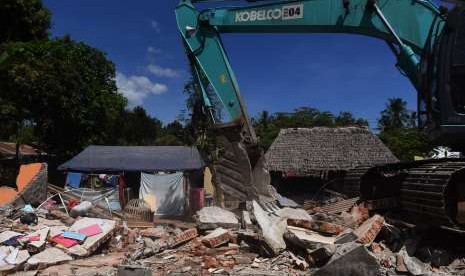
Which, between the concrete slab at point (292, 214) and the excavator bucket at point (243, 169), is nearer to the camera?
the concrete slab at point (292, 214)

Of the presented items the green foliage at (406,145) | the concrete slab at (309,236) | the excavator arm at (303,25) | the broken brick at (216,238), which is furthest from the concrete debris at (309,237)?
the green foliage at (406,145)

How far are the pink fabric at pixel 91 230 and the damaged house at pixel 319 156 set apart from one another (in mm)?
13531

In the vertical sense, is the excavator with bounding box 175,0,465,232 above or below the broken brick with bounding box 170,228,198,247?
above

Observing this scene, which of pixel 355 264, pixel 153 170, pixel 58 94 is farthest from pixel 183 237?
pixel 58 94

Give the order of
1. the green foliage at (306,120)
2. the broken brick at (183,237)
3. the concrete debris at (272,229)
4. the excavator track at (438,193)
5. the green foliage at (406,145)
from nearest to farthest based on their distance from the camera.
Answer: the excavator track at (438,193) < the concrete debris at (272,229) < the broken brick at (183,237) < the green foliage at (406,145) < the green foliage at (306,120)

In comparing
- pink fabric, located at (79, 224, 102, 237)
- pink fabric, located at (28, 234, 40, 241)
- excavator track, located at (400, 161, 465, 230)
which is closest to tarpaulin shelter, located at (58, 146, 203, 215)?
pink fabric, located at (79, 224, 102, 237)

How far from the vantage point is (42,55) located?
23.4m

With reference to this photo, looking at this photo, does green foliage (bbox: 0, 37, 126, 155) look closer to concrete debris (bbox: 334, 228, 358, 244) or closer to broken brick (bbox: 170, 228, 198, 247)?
broken brick (bbox: 170, 228, 198, 247)

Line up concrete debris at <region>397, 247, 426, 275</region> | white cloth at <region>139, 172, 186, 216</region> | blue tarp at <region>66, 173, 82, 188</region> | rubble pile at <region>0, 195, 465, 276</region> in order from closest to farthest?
concrete debris at <region>397, 247, 426, 275</region>, rubble pile at <region>0, 195, 465, 276</region>, white cloth at <region>139, 172, 186, 216</region>, blue tarp at <region>66, 173, 82, 188</region>

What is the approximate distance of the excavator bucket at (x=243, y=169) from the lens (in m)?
9.91

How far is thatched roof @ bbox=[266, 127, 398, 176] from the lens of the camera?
22.3 meters

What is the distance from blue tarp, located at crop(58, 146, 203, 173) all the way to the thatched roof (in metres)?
4.07

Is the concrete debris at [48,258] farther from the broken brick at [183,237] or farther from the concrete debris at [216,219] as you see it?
the concrete debris at [216,219]

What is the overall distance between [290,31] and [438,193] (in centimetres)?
437
